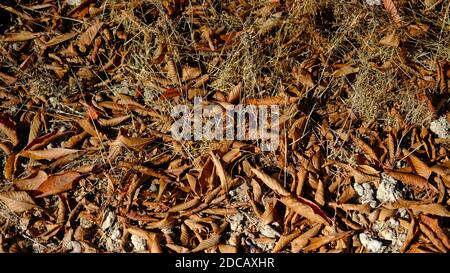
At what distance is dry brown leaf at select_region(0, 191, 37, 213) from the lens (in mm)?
2020

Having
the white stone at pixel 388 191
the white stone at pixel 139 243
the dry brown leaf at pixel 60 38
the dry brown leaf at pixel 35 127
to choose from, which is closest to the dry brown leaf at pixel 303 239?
the white stone at pixel 388 191

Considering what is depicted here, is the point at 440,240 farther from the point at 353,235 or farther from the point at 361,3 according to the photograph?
the point at 361,3

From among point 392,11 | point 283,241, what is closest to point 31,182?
point 283,241

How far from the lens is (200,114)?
2201mm

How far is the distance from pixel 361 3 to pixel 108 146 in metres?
1.60

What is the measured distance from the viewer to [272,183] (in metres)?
2.04

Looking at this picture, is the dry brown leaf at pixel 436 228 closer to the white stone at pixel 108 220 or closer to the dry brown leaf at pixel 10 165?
the white stone at pixel 108 220

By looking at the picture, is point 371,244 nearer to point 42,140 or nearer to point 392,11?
point 392,11

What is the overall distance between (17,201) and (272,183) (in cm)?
119

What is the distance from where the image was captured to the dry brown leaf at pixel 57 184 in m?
2.05

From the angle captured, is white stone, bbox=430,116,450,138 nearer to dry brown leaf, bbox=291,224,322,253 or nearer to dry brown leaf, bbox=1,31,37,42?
dry brown leaf, bbox=291,224,322,253

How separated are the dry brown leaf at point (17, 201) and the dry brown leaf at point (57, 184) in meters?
0.05

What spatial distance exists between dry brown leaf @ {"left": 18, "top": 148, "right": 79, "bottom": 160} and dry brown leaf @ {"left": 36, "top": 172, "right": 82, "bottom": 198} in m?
0.12

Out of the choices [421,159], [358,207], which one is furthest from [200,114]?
[421,159]
